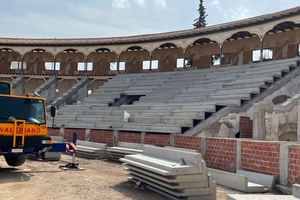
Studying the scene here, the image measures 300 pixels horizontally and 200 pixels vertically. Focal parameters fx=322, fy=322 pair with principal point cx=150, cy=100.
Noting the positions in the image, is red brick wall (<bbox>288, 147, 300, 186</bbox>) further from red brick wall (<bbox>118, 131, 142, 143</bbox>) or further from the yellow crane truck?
red brick wall (<bbox>118, 131, 142, 143</bbox>)

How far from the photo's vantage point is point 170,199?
711 cm

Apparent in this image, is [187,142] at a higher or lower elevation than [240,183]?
higher

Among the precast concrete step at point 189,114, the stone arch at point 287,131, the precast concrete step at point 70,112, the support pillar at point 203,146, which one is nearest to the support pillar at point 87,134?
the precast concrete step at point 70,112

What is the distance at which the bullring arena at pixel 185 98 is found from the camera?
330 inches

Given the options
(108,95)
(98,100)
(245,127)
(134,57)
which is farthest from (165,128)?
(134,57)

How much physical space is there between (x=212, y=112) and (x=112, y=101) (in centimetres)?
1098

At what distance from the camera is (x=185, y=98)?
19891 mm

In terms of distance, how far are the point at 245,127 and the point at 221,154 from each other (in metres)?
4.70

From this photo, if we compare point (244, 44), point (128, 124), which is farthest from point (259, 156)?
point (244, 44)

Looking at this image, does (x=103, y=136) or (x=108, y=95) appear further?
(x=108, y=95)

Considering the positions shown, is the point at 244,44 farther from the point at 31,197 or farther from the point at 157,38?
the point at 31,197

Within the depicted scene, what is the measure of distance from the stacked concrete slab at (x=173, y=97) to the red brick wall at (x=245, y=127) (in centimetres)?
89

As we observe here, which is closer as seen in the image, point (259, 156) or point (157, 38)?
point (259, 156)

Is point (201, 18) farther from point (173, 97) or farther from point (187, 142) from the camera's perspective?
point (187, 142)
